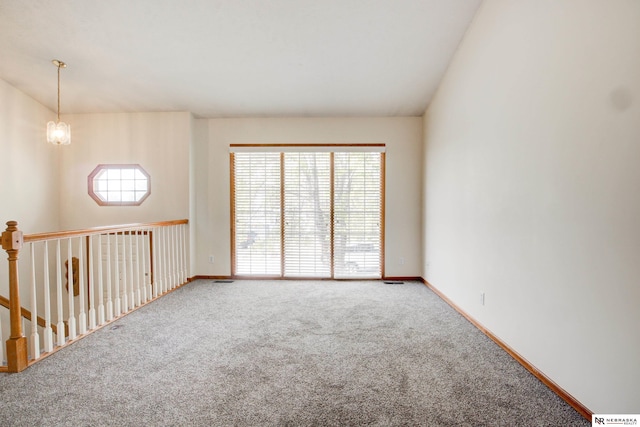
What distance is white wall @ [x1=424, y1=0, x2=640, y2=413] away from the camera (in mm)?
1441

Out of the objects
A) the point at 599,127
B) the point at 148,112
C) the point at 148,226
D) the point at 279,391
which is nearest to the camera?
the point at 599,127

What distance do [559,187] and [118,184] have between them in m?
5.25

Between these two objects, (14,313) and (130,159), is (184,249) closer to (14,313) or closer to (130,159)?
(130,159)

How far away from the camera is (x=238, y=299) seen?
372 centimetres

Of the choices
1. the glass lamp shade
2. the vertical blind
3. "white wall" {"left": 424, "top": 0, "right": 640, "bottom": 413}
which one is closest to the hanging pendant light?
the glass lamp shade

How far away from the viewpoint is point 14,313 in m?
2.18

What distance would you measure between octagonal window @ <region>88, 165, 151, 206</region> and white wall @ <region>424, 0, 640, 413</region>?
14.5 ft

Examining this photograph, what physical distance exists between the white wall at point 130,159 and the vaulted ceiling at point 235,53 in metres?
0.21

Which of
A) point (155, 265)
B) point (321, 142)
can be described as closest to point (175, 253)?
point (155, 265)

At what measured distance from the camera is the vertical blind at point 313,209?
4.65 metres

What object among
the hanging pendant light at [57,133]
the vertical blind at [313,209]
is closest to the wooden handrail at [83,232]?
the hanging pendant light at [57,133]

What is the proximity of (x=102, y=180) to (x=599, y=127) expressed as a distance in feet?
18.4

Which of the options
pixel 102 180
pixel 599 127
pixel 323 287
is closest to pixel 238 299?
pixel 323 287

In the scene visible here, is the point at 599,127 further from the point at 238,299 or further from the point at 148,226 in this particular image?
the point at 148,226
